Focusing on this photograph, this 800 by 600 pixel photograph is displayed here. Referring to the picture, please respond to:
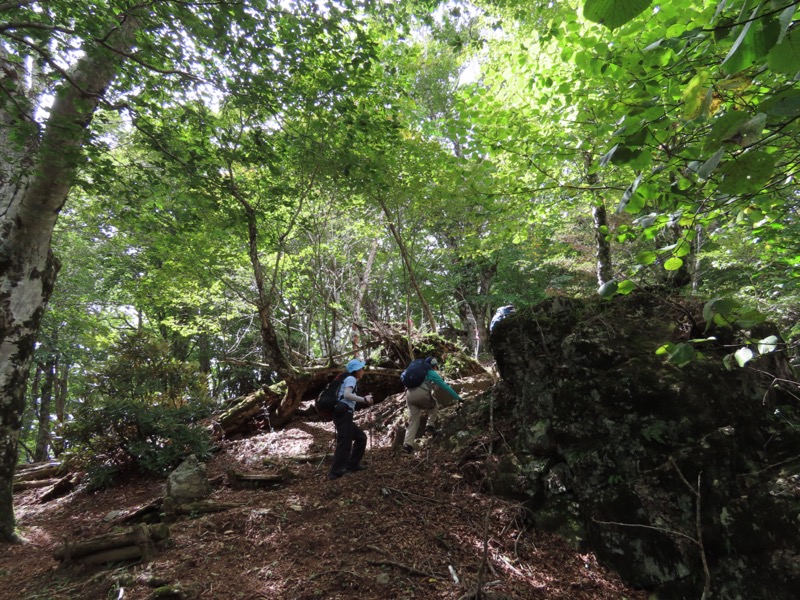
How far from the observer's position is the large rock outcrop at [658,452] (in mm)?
3094

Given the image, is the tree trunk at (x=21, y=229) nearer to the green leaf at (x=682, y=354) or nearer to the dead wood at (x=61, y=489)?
the dead wood at (x=61, y=489)

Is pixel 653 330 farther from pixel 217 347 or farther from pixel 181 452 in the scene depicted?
pixel 217 347

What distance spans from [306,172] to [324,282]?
14.3 ft

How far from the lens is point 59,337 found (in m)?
15.2

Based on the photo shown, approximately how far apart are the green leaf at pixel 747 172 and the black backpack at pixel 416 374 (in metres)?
5.68

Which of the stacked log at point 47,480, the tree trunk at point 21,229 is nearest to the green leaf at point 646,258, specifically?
the tree trunk at point 21,229

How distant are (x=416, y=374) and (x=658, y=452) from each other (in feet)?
12.0

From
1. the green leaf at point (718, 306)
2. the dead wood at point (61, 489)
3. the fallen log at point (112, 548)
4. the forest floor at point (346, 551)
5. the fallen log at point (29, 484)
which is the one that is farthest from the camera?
the fallen log at point (29, 484)

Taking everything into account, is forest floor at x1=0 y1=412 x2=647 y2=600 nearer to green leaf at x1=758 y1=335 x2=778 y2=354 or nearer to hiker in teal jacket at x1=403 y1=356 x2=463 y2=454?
hiker in teal jacket at x1=403 y1=356 x2=463 y2=454

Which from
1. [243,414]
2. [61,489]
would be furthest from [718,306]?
[61,489]

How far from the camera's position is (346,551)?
3.74 metres

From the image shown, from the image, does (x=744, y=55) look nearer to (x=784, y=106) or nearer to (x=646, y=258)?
(x=784, y=106)

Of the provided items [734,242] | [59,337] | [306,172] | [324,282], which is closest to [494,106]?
[306,172]

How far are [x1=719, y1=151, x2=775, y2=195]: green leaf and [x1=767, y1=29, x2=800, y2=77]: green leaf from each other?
8.2 inches
